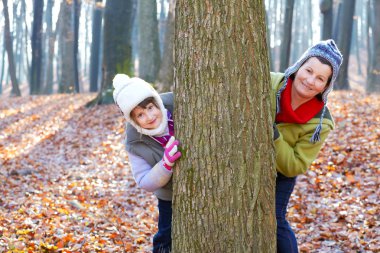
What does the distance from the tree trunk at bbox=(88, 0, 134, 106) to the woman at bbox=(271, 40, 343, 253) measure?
11983mm

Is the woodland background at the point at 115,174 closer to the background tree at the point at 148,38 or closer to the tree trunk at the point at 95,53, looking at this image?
the background tree at the point at 148,38

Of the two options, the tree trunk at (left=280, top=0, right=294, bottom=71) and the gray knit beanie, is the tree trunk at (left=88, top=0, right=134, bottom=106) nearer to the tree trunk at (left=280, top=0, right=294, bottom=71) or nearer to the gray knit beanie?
the tree trunk at (left=280, top=0, right=294, bottom=71)

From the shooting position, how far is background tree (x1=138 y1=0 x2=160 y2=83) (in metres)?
17.0

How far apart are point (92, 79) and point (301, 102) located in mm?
24689

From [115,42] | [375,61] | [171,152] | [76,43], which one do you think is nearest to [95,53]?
[76,43]

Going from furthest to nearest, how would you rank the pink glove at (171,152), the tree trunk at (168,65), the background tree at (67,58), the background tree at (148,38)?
the background tree at (67,58)
the background tree at (148,38)
the tree trunk at (168,65)
the pink glove at (171,152)

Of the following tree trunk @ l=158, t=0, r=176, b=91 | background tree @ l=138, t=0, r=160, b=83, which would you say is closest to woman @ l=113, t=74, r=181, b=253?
tree trunk @ l=158, t=0, r=176, b=91

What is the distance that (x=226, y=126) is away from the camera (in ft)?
10.7

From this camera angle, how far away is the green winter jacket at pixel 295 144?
12.1 feet

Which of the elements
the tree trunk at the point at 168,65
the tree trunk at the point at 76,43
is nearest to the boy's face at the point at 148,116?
the tree trunk at the point at 168,65

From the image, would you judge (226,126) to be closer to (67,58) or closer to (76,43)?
(67,58)

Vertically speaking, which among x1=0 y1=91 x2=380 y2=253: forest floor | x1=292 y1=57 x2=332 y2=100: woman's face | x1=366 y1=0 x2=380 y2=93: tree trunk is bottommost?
x1=0 y1=91 x2=380 y2=253: forest floor

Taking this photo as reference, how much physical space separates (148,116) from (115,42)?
12393 mm

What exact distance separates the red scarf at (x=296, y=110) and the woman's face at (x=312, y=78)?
9cm
